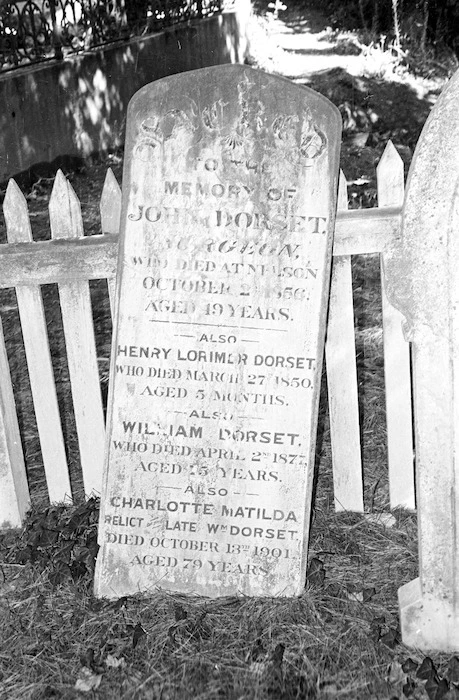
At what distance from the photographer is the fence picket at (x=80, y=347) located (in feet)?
10.4

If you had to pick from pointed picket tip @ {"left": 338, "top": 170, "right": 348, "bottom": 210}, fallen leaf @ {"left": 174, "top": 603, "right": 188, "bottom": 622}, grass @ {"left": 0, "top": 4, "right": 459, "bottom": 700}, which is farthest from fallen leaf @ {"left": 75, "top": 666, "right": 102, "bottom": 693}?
pointed picket tip @ {"left": 338, "top": 170, "right": 348, "bottom": 210}

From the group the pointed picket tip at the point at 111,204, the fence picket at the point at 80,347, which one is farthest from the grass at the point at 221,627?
the pointed picket tip at the point at 111,204

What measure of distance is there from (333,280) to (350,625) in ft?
4.15

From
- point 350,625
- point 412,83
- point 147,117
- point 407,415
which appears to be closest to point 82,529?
point 350,625

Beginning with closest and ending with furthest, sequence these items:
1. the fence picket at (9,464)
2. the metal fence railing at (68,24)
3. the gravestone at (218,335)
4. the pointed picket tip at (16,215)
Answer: the gravestone at (218,335), the pointed picket tip at (16,215), the fence picket at (9,464), the metal fence railing at (68,24)

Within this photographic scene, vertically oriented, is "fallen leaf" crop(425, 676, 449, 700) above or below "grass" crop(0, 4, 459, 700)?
above

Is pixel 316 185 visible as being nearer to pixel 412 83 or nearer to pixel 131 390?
pixel 131 390

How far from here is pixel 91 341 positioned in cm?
337

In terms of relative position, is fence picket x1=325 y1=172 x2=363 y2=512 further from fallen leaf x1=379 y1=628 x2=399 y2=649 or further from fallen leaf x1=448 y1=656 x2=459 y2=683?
fallen leaf x1=448 y1=656 x2=459 y2=683

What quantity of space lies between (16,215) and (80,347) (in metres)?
0.58

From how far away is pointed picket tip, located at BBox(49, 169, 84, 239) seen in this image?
3.12 m

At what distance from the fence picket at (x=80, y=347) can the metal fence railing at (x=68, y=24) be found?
21.4 ft

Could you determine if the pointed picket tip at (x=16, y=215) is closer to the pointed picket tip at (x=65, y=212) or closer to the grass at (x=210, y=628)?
the pointed picket tip at (x=65, y=212)

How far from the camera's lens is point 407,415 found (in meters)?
3.43
